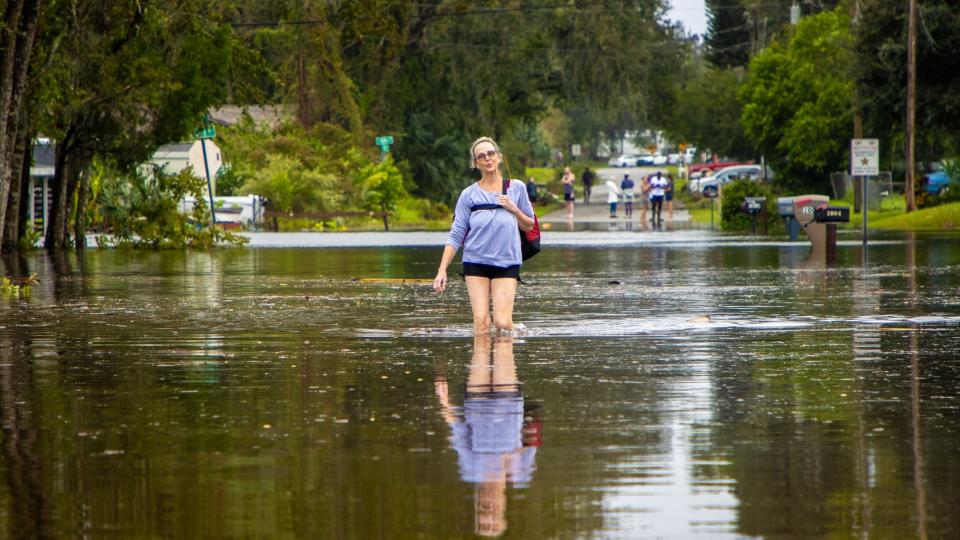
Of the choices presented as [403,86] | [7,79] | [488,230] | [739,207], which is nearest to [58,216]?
[7,79]

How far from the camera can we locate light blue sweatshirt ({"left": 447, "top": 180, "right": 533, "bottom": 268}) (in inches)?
586

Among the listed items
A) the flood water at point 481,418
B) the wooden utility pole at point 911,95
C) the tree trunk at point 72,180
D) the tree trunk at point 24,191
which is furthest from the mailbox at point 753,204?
the flood water at point 481,418

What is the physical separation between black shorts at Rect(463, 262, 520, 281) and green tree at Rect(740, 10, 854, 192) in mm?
61601

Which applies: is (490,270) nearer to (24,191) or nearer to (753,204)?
(24,191)

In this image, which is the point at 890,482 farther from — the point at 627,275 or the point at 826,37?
the point at 826,37

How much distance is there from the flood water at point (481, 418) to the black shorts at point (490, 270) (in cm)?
53

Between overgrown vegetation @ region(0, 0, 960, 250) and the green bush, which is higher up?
overgrown vegetation @ region(0, 0, 960, 250)

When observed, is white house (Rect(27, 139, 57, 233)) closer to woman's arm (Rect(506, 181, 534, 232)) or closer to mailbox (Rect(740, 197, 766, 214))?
mailbox (Rect(740, 197, 766, 214))

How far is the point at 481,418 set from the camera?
396 inches

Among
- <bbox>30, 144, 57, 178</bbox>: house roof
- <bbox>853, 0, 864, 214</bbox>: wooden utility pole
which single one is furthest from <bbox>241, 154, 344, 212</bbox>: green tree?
<bbox>853, 0, 864, 214</bbox>: wooden utility pole

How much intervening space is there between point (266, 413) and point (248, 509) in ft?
10.2

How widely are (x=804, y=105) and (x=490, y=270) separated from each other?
68.0 m

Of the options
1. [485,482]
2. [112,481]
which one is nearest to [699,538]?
[485,482]

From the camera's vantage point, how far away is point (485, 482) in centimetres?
789
